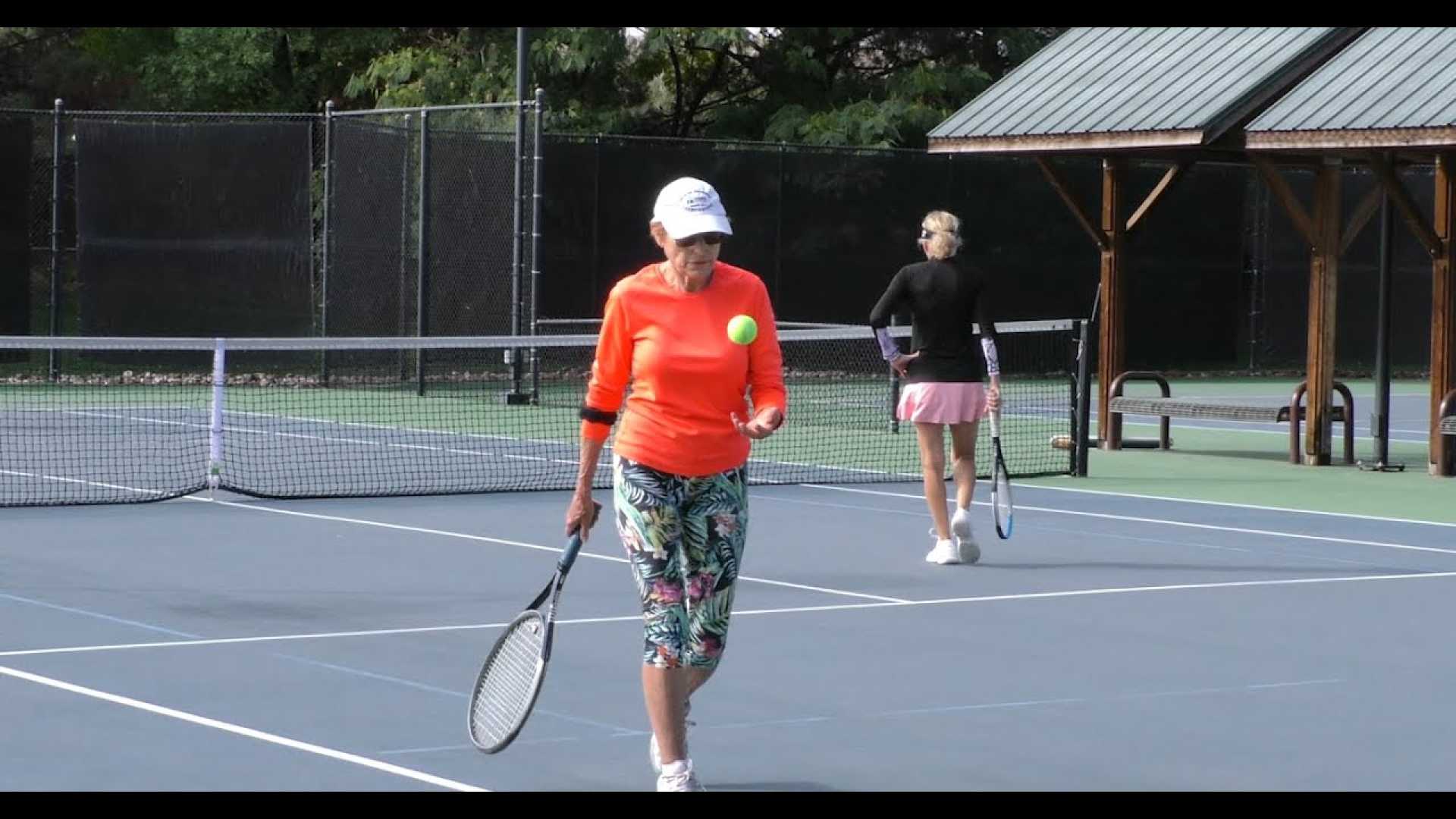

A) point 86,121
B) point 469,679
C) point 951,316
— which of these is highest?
point 86,121

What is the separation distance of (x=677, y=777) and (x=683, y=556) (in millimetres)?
541

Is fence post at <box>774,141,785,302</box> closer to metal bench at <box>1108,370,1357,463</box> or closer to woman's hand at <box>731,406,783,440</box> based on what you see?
metal bench at <box>1108,370,1357,463</box>

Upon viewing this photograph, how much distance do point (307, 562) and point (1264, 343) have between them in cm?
2091

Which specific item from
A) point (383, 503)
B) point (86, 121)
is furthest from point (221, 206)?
point (383, 503)

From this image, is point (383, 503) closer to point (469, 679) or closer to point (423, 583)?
point (423, 583)

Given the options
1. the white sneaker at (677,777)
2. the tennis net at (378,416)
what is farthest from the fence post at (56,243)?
the white sneaker at (677,777)

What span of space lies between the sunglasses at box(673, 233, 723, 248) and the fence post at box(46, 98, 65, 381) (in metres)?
17.2

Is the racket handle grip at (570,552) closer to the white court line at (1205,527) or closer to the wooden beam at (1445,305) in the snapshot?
the white court line at (1205,527)

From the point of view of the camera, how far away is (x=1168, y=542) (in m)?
11.8

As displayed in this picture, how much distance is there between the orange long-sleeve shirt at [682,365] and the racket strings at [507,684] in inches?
21.3

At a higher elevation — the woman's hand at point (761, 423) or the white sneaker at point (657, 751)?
the woman's hand at point (761, 423)

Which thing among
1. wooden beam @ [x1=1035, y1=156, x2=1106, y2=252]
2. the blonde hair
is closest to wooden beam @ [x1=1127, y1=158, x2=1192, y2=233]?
wooden beam @ [x1=1035, y1=156, x2=1106, y2=252]

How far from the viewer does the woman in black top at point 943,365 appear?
10805 millimetres

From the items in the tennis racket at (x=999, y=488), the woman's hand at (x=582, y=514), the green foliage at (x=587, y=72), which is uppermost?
the green foliage at (x=587, y=72)
